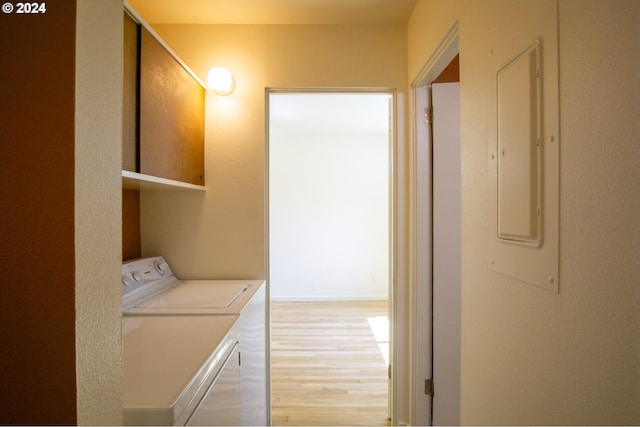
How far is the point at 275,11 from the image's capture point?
1.73 m

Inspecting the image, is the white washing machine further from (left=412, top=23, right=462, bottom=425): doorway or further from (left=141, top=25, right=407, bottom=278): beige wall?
(left=412, top=23, right=462, bottom=425): doorway

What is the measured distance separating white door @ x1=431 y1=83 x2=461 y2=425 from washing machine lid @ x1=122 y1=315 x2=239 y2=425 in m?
1.17

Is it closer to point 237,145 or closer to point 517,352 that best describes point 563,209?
point 517,352

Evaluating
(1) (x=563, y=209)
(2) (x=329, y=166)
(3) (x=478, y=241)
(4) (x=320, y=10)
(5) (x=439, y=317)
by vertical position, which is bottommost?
(5) (x=439, y=317)

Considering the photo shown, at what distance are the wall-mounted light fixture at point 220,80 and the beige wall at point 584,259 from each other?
1402 millimetres

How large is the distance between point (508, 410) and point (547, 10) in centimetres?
102

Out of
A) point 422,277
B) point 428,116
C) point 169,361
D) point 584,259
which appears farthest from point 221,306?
point 428,116

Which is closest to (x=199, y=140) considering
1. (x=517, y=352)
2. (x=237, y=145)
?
(x=237, y=145)

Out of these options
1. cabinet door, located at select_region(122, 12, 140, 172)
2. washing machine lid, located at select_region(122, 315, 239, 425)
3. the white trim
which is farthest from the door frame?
the white trim

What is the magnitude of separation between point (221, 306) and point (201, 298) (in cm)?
20

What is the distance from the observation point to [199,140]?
180 cm

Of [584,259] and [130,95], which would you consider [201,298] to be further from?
[584,259]

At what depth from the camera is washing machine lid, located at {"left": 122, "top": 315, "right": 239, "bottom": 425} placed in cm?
66

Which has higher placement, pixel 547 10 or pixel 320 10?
pixel 320 10
